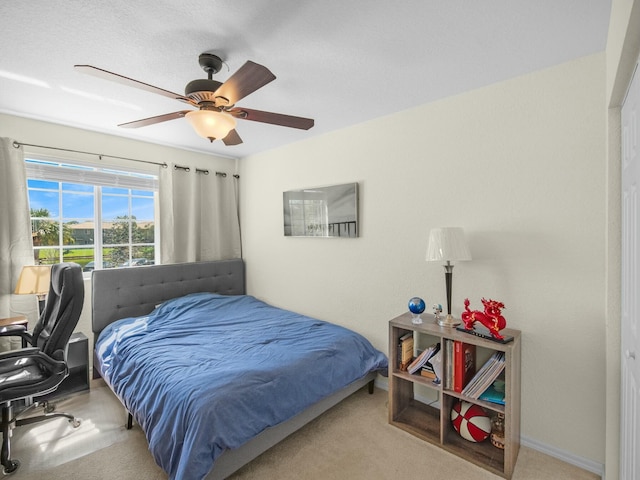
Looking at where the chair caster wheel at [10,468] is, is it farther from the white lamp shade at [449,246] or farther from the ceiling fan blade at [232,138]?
the white lamp shade at [449,246]

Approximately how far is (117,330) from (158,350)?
2.81ft

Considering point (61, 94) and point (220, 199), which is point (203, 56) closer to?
point (61, 94)

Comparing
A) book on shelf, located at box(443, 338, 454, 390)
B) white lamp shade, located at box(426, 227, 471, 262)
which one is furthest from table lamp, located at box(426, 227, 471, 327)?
book on shelf, located at box(443, 338, 454, 390)

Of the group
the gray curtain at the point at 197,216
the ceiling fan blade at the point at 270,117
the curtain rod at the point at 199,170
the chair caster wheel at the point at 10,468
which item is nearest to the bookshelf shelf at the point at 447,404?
the ceiling fan blade at the point at 270,117

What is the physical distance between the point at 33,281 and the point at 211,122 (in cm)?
216

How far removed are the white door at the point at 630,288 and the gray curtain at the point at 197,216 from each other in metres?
3.74

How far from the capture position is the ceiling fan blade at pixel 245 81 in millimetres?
1429

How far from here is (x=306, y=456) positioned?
198cm

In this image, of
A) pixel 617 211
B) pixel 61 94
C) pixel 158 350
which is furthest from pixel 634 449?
pixel 61 94

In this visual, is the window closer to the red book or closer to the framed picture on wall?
the framed picture on wall

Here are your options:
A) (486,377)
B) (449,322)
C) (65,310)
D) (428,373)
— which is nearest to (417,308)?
(449,322)

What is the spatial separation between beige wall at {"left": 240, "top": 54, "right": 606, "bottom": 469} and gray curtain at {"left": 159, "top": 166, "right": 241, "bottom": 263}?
5.69ft

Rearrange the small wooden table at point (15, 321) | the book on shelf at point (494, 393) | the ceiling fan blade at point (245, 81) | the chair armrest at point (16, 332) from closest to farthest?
1. the ceiling fan blade at point (245, 81)
2. the book on shelf at point (494, 393)
3. the chair armrest at point (16, 332)
4. the small wooden table at point (15, 321)

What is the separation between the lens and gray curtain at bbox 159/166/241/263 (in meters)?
3.66
